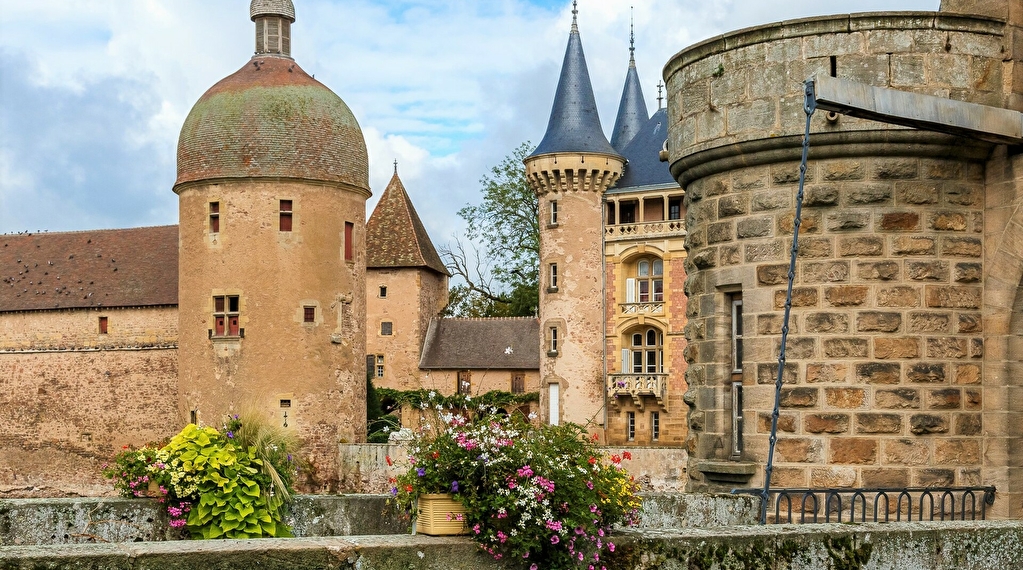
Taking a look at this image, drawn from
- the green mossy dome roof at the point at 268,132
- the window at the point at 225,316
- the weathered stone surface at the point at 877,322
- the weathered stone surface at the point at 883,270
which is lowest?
the weathered stone surface at the point at 877,322

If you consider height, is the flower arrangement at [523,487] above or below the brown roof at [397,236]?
below

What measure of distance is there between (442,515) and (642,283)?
40.2m

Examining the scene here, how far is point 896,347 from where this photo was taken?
9.44m

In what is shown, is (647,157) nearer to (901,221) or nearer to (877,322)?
(901,221)

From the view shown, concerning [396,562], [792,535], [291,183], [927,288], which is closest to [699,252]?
[927,288]

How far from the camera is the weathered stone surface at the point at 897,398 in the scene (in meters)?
9.41

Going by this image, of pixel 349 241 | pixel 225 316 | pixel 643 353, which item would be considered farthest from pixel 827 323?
pixel 643 353

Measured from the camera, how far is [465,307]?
5950cm

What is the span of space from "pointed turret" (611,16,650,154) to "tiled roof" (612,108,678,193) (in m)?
3.04

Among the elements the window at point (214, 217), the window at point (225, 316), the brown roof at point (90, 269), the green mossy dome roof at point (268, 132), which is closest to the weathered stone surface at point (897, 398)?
the green mossy dome roof at point (268, 132)

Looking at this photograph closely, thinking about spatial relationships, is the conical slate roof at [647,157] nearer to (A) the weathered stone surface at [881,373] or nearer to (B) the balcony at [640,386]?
(B) the balcony at [640,386]

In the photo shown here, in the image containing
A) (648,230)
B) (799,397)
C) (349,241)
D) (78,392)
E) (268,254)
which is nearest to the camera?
(799,397)

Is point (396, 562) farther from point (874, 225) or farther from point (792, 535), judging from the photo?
point (874, 225)

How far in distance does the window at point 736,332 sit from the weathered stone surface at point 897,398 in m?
1.20
